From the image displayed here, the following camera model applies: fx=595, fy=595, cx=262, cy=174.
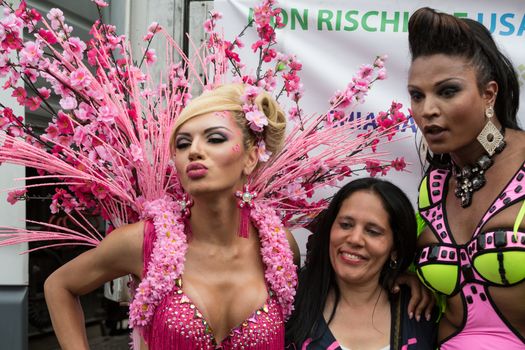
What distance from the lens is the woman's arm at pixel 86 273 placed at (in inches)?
73.5

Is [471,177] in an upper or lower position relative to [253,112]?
lower

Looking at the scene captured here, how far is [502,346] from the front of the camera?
1794mm

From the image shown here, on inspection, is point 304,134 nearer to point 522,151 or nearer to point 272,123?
point 272,123

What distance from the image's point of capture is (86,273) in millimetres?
1889

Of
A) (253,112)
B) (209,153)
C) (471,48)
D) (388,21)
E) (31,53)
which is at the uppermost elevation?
(388,21)

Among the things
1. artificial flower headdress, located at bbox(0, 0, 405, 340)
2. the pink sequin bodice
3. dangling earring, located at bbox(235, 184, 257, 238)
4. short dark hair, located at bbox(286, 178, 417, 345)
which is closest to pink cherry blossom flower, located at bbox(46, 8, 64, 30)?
artificial flower headdress, located at bbox(0, 0, 405, 340)

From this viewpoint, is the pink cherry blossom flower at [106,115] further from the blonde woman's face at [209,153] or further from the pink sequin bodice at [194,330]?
the pink sequin bodice at [194,330]

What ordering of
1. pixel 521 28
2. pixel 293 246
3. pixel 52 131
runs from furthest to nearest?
pixel 521 28, pixel 293 246, pixel 52 131

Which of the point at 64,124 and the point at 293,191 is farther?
the point at 293,191

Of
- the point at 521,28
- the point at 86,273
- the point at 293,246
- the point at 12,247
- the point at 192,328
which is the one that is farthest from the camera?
the point at 521,28

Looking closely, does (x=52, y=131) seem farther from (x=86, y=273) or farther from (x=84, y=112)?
(x=86, y=273)

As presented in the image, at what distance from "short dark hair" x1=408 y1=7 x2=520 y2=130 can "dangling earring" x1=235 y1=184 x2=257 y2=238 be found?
2.29 feet

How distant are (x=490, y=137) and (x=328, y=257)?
675 mm

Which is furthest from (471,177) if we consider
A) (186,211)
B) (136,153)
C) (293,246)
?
(136,153)
